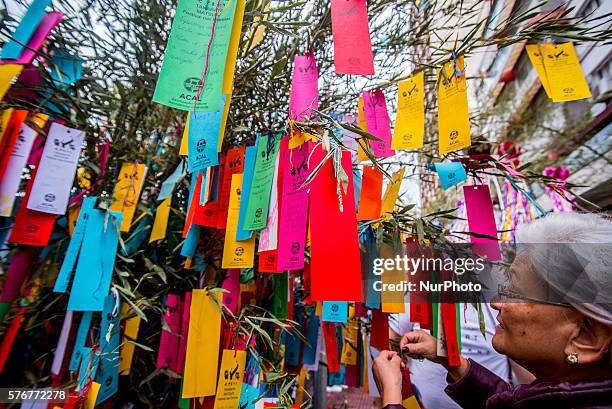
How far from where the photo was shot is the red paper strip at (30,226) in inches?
40.7

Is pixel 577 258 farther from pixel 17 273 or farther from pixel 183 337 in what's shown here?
pixel 17 273

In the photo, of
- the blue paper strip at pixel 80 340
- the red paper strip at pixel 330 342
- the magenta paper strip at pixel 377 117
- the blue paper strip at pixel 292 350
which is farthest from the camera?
the blue paper strip at pixel 292 350

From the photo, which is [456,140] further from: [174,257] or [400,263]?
[174,257]

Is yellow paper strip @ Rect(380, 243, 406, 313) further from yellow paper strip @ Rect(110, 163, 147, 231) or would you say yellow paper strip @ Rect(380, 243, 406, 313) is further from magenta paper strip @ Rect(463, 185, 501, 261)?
yellow paper strip @ Rect(110, 163, 147, 231)

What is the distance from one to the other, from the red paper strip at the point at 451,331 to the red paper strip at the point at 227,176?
78cm

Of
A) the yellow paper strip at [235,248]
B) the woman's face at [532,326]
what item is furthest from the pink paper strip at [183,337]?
the woman's face at [532,326]

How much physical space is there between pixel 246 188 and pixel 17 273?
782mm

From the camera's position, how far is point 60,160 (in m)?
1.11

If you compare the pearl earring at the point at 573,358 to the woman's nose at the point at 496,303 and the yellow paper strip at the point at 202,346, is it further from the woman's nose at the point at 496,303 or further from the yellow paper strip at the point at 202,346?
the yellow paper strip at the point at 202,346

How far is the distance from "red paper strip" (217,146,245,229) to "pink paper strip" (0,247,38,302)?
0.63 meters

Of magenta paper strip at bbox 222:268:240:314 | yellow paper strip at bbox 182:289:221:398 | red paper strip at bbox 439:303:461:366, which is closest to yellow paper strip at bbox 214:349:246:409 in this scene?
yellow paper strip at bbox 182:289:221:398

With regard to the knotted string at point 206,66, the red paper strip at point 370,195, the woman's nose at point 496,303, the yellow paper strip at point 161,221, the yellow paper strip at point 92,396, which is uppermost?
the knotted string at point 206,66

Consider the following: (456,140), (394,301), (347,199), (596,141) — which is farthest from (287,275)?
(596,141)

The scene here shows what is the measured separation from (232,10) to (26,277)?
42.1 inches
